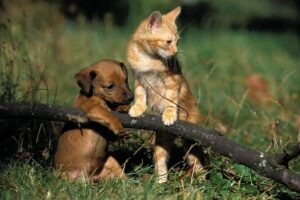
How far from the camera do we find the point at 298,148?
4.52 metres

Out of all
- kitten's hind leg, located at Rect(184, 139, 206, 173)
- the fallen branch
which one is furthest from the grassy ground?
the fallen branch

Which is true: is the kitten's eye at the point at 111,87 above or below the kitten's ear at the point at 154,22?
below

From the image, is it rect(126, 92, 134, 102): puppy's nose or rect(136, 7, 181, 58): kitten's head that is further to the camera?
rect(136, 7, 181, 58): kitten's head

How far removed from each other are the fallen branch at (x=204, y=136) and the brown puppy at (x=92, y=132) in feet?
0.47

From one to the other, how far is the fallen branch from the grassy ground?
0.36m

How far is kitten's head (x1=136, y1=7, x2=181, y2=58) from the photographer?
5.35m

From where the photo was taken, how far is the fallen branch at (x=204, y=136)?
4.65m

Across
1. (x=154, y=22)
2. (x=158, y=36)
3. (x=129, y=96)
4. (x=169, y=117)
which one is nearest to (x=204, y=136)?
(x=169, y=117)

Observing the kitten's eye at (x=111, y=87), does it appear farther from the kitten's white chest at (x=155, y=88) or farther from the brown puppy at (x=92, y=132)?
the kitten's white chest at (x=155, y=88)

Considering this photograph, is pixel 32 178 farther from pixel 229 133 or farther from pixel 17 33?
pixel 17 33

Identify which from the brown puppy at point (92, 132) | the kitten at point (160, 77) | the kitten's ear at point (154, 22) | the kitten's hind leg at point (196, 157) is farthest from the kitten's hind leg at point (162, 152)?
the kitten's ear at point (154, 22)

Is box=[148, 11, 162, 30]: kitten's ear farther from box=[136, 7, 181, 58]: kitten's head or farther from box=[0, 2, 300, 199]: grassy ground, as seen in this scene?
box=[0, 2, 300, 199]: grassy ground

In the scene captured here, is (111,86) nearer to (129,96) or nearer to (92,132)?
(129,96)

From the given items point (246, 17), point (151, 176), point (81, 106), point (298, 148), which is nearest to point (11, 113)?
point (81, 106)
